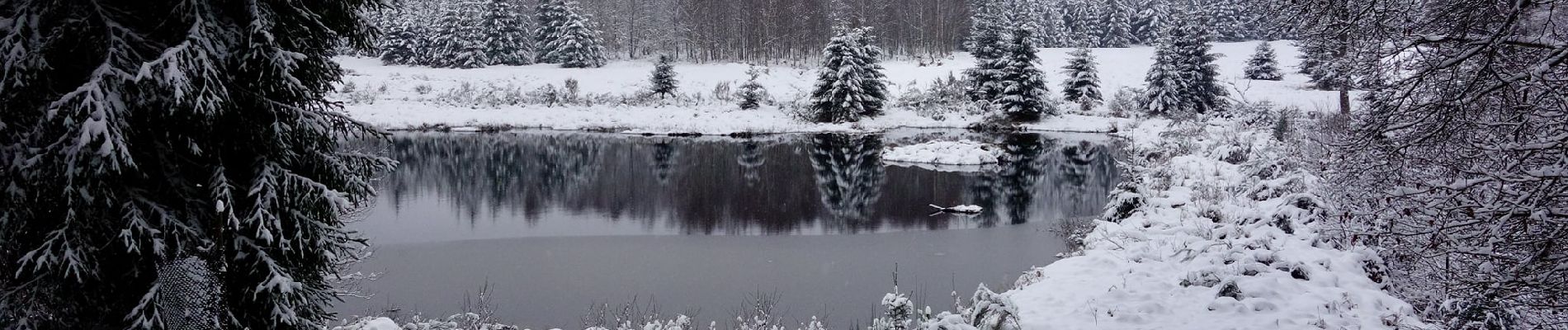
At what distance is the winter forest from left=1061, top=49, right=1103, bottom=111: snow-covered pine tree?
28.2ft

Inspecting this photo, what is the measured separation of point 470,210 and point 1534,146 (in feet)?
49.3

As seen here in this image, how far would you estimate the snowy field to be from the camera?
109 ft

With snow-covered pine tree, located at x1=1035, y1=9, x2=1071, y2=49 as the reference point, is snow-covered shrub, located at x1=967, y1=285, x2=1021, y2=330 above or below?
below

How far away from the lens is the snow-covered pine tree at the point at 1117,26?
5931 cm

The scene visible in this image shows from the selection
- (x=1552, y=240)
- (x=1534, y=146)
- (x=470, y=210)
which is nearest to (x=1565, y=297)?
(x=1552, y=240)

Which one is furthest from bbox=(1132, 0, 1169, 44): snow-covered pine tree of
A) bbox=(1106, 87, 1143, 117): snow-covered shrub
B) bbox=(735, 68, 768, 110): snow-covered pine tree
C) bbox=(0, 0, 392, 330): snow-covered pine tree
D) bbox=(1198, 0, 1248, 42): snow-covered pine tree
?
bbox=(0, 0, 392, 330): snow-covered pine tree

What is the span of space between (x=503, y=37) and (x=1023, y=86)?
28793 millimetres

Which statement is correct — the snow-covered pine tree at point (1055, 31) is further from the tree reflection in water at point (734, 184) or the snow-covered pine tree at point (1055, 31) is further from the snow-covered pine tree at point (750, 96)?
the tree reflection in water at point (734, 184)

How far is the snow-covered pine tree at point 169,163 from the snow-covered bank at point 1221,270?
5.31 metres

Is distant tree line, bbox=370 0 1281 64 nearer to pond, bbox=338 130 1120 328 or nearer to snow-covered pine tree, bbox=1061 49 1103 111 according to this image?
snow-covered pine tree, bbox=1061 49 1103 111

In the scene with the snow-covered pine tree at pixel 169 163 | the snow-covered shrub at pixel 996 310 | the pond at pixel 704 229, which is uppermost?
the snow-covered pine tree at pixel 169 163

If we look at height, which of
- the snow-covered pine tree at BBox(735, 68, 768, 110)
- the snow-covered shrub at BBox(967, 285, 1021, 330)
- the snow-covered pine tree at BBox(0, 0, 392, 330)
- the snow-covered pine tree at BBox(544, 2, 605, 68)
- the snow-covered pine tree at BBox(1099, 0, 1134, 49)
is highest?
the snow-covered pine tree at BBox(1099, 0, 1134, 49)

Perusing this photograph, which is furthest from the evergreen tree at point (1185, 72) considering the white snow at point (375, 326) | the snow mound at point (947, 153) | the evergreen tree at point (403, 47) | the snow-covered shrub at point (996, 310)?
the evergreen tree at point (403, 47)

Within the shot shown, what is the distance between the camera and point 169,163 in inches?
177
